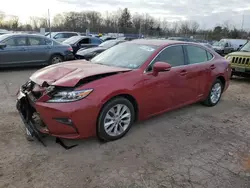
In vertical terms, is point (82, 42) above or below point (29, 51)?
above

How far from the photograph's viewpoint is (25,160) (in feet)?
10.2

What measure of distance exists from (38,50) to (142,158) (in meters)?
7.70

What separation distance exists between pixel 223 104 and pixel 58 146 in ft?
14.3

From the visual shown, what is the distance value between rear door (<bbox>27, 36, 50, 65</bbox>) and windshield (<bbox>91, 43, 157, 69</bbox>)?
18.4 feet

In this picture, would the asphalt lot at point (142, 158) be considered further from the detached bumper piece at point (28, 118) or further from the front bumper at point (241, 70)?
the front bumper at point (241, 70)

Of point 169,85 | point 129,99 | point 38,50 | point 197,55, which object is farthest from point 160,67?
point 38,50

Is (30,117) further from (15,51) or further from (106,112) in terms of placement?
(15,51)

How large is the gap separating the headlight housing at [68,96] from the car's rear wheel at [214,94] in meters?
3.40

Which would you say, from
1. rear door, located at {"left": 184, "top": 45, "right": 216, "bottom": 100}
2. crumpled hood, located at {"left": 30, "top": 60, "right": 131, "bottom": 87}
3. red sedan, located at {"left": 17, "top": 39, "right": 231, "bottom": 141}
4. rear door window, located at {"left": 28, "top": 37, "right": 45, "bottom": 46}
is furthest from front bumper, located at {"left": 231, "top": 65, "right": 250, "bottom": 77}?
rear door window, located at {"left": 28, "top": 37, "right": 45, "bottom": 46}

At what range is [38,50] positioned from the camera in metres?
9.49

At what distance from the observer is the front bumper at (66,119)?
3135 mm

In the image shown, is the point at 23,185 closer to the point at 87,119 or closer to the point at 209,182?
the point at 87,119

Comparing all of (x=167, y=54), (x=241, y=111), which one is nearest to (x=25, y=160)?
(x=167, y=54)

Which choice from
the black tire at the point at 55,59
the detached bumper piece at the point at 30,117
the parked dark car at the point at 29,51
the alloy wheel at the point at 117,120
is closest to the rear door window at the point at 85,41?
the parked dark car at the point at 29,51
